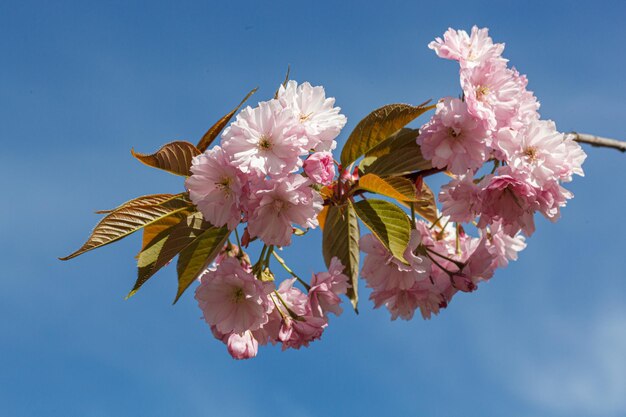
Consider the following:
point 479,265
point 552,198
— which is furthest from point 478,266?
point 552,198

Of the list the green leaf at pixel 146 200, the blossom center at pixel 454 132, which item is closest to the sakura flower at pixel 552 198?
the blossom center at pixel 454 132

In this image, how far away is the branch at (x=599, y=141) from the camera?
2.31 meters

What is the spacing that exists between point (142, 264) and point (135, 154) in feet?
1.19

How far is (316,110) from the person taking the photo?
217cm

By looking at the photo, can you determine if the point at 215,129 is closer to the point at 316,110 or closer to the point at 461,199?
the point at 316,110

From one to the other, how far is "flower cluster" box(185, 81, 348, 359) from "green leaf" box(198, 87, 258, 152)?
0.40 ft

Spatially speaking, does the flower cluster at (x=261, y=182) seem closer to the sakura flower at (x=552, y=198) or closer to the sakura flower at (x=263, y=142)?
the sakura flower at (x=263, y=142)

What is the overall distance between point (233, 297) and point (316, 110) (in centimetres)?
68

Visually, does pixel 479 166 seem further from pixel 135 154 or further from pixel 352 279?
pixel 135 154

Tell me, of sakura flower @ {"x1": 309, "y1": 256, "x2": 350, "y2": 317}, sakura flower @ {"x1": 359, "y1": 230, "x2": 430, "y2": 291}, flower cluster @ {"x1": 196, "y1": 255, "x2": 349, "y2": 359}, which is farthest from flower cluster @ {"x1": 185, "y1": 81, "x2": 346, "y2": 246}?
sakura flower @ {"x1": 359, "y1": 230, "x2": 430, "y2": 291}

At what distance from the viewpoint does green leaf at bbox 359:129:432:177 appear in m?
2.25

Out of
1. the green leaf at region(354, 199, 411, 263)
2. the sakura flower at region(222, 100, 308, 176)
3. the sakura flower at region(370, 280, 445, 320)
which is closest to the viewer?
the sakura flower at region(222, 100, 308, 176)

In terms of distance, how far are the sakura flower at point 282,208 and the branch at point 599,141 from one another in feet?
3.09

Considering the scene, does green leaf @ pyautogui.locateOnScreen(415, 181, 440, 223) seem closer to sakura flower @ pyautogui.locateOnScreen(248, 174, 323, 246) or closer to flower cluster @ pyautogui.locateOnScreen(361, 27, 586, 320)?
flower cluster @ pyautogui.locateOnScreen(361, 27, 586, 320)
